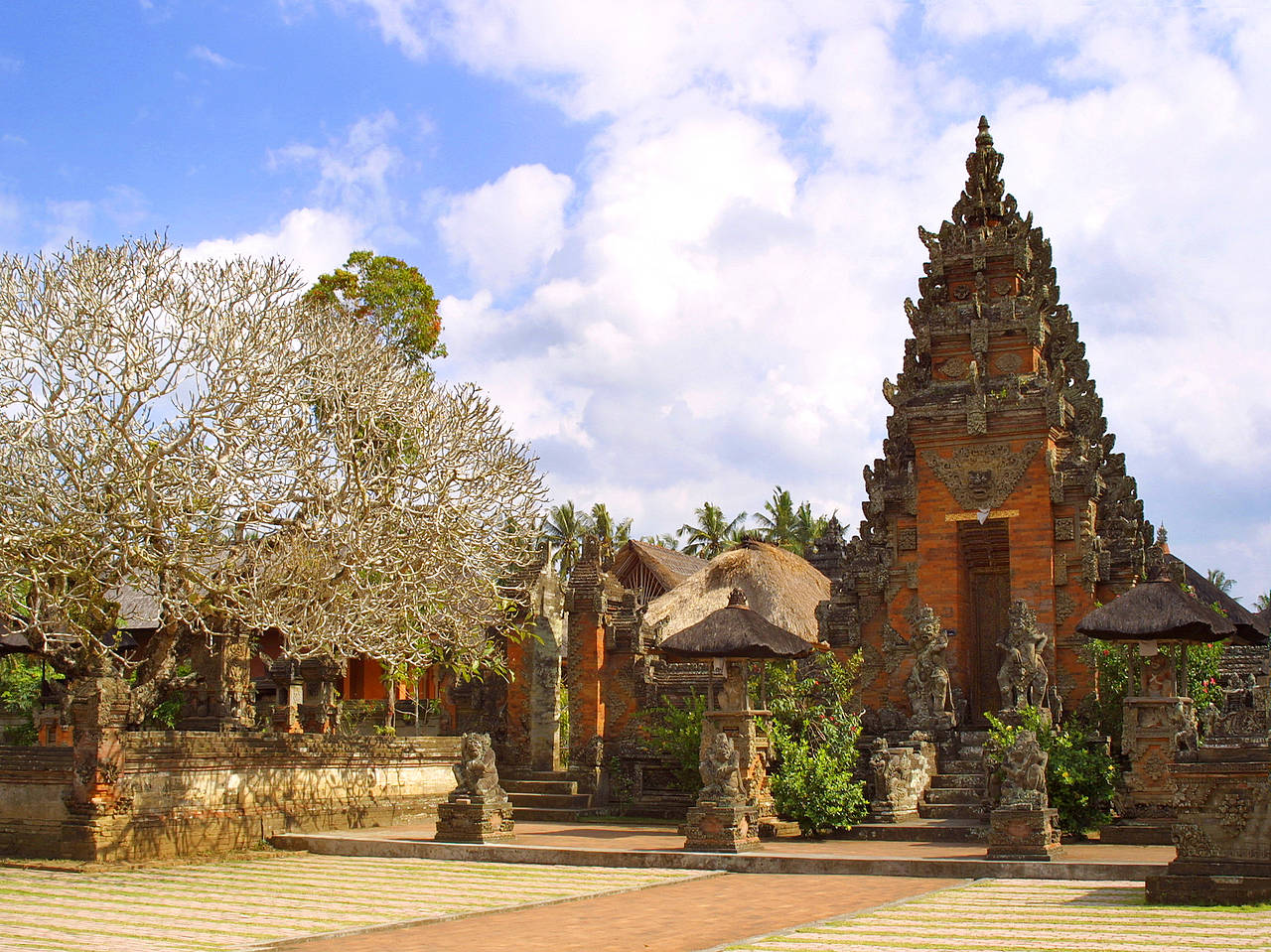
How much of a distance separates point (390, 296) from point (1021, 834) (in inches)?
922

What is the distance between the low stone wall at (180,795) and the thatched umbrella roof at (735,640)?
5535 millimetres

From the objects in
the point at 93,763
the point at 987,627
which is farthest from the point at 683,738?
the point at 93,763

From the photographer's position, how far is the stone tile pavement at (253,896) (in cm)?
991

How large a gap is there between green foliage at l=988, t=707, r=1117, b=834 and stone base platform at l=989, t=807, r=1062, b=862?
2.63m

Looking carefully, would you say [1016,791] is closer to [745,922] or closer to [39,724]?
[745,922]

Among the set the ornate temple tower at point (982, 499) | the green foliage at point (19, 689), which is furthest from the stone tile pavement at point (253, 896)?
the green foliage at point (19, 689)

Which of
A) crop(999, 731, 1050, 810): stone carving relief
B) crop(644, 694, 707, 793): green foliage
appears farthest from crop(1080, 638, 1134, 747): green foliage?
crop(644, 694, 707, 793): green foliage

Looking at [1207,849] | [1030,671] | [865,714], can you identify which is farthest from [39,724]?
[1207,849]

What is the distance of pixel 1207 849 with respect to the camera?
32.9 ft

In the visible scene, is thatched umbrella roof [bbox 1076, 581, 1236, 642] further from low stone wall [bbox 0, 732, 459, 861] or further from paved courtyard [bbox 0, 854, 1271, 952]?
low stone wall [bbox 0, 732, 459, 861]

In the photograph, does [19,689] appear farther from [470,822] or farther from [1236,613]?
[1236,613]

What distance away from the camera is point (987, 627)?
22844mm

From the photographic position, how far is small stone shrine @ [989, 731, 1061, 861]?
13.2 meters

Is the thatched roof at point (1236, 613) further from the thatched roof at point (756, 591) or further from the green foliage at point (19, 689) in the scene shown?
the green foliage at point (19, 689)
